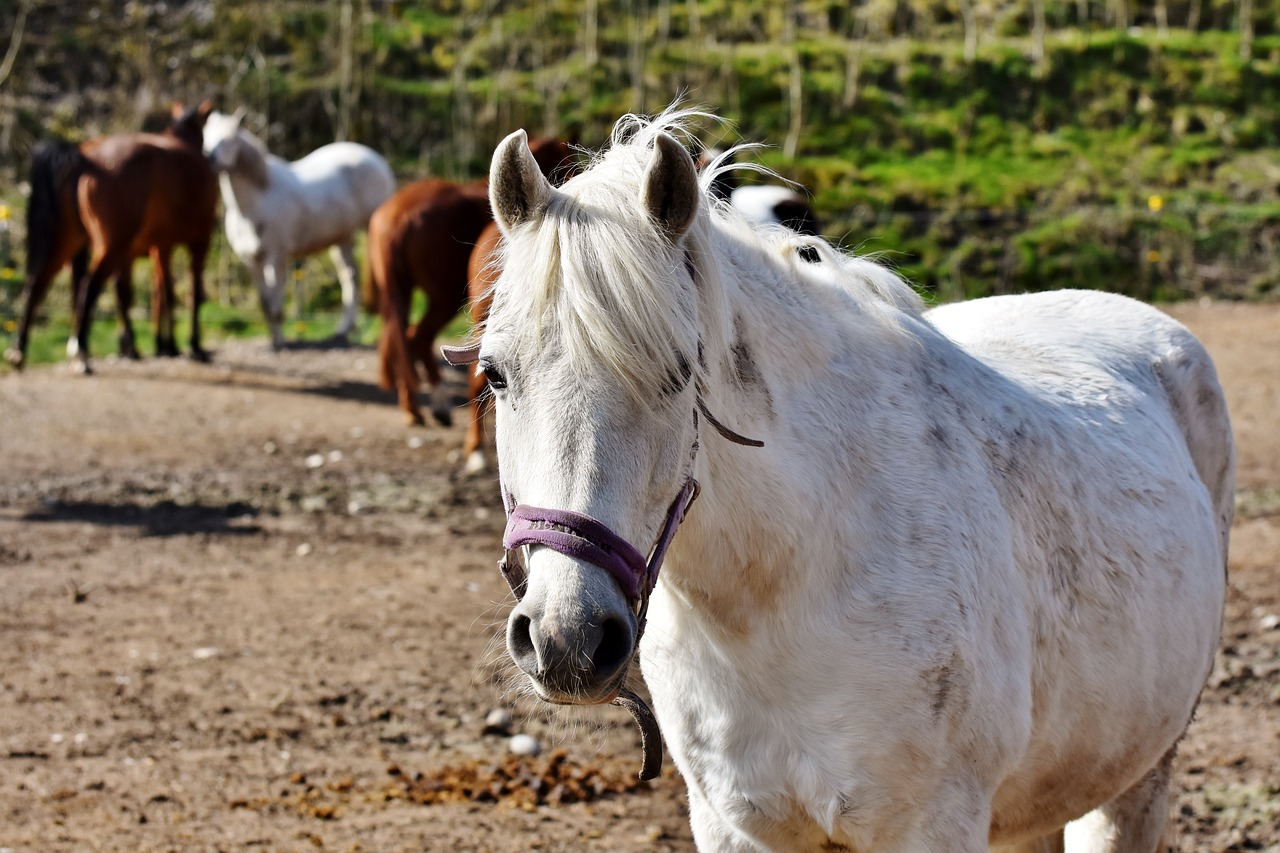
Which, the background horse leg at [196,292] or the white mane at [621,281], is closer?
the white mane at [621,281]

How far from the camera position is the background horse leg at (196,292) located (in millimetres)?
10705

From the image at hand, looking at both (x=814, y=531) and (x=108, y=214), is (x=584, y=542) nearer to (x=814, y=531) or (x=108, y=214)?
(x=814, y=531)

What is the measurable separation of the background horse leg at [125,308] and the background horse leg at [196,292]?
0.53 metres

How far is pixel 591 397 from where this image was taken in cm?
169

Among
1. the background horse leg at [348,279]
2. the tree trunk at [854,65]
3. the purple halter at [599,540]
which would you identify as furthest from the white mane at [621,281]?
the tree trunk at [854,65]

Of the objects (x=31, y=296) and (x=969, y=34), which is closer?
(x=31, y=296)

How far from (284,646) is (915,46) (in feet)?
53.7

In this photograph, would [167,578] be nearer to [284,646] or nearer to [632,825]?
[284,646]

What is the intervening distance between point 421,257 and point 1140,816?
21.4 feet

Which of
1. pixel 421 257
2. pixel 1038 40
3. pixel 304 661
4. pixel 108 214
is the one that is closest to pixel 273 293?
pixel 108 214

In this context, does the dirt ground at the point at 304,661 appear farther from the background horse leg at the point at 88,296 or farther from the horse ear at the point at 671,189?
the background horse leg at the point at 88,296

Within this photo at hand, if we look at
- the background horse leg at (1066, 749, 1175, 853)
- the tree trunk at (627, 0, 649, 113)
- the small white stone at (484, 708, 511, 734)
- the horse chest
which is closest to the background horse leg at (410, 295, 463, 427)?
the horse chest

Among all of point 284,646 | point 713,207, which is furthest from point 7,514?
point 713,207

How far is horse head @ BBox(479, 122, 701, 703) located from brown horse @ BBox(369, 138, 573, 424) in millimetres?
6567
